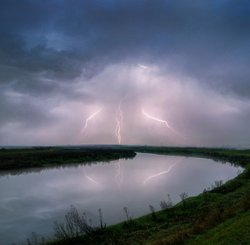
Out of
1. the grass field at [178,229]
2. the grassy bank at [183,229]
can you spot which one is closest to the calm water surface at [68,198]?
the grass field at [178,229]

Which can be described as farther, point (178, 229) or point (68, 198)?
point (68, 198)

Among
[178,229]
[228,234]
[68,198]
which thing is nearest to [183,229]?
[178,229]

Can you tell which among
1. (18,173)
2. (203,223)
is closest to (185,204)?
(203,223)

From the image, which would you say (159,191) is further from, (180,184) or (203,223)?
(203,223)

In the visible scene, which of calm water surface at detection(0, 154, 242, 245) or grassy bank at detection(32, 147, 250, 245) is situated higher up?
grassy bank at detection(32, 147, 250, 245)

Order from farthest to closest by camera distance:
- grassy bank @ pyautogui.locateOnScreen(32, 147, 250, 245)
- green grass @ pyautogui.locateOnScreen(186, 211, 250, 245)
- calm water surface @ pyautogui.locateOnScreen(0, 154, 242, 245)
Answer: calm water surface @ pyautogui.locateOnScreen(0, 154, 242, 245), grassy bank @ pyautogui.locateOnScreen(32, 147, 250, 245), green grass @ pyautogui.locateOnScreen(186, 211, 250, 245)

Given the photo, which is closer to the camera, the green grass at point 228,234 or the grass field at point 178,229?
the green grass at point 228,234

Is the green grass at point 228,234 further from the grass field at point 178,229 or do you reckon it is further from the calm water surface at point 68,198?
the calm water surface at point 68,198

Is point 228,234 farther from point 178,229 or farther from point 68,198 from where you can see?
point 68,198

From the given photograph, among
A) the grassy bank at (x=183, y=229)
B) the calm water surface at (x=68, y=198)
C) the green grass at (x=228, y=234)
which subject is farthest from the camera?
the calm water surface at (x=68, y=198)

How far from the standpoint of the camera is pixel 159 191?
3491 cm

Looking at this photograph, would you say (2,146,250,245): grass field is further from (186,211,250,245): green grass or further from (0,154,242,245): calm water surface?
(0,154,242,245): calm water surface

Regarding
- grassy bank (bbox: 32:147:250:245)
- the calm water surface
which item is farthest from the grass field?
the calm water surface

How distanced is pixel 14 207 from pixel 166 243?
19472 mm
